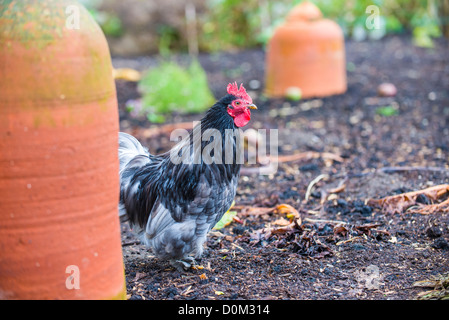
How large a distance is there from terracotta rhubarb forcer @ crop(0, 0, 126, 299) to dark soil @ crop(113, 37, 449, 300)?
79cm

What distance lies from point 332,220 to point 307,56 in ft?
15.6

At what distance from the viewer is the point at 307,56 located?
26.5ft

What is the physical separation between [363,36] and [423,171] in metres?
8.98

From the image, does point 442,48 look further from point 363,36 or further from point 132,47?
point 132,47

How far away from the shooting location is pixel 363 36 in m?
12.9

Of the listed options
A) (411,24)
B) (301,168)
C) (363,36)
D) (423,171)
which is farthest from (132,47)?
(423,171)

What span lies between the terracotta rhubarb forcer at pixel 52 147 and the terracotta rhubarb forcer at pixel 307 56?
244 inches

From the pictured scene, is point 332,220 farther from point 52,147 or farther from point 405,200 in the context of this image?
point 52,147

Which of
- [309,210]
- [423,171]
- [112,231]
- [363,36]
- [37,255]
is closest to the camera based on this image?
[37,255]
